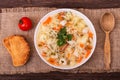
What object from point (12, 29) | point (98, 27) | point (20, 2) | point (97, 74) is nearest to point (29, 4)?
point (20, 2)

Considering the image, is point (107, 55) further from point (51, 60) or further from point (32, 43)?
point (32, 43)

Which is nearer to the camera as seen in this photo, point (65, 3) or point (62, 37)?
point (62, 37)

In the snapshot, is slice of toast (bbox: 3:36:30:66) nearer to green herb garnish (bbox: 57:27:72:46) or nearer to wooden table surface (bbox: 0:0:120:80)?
wooden table surface (bbox: 0:0:120:80)

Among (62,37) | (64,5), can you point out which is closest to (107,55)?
(62,37)

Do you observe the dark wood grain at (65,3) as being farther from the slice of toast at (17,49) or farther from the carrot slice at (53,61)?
the carrot slice at (53,61)

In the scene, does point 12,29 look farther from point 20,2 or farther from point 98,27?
point 98,27

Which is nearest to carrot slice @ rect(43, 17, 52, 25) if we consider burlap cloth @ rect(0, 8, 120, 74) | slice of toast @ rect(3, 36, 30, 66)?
burlap cloth @ rect(0, 8, 120, 74)
